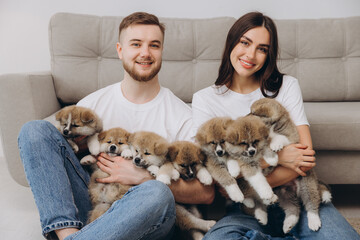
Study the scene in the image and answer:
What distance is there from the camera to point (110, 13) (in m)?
3.30

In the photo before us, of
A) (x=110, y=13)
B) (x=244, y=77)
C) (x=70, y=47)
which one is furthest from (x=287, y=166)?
(x=110, y=13)

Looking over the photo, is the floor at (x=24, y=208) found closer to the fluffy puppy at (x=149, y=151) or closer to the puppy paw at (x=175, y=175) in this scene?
the fluffy puppy at (x=149, y=151)

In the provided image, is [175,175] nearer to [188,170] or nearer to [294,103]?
[188,170]

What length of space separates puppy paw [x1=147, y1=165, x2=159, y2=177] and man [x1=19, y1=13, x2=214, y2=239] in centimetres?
3

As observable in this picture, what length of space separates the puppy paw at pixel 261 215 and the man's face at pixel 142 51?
1.08 meters

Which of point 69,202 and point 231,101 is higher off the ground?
point 231,101

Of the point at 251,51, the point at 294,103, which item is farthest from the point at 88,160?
the point at 294,103

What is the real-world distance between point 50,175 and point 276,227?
→ 4.43ft

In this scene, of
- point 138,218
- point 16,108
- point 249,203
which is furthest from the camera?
point 16,108

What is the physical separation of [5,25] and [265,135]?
322 cm

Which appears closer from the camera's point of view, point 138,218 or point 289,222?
point 138,218

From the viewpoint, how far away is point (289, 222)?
63.2 inches

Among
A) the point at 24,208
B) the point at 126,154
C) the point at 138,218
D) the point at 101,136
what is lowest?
the point at 24,208

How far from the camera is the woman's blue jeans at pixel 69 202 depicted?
1309mm
